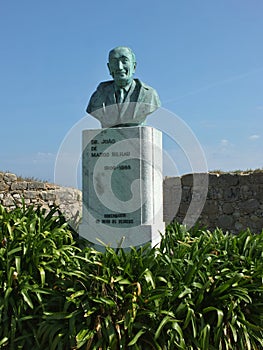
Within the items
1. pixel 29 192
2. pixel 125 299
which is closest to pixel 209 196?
pixel 29 192

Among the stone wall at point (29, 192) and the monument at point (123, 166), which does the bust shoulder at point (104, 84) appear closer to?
the monument at point (123, 166)

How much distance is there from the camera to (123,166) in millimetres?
4762

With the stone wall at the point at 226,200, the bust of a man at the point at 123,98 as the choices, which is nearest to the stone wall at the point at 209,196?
the stone wall at the point at 226,200

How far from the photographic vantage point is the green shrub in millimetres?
3381

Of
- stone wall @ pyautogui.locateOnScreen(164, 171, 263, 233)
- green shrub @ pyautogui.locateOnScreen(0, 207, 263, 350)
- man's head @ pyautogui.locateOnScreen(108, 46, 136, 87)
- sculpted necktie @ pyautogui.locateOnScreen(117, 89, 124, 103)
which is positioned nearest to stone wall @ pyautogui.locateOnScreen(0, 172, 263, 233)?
stone wall @ pyautogui.locateOnScreen(164, 171, 263, 233)

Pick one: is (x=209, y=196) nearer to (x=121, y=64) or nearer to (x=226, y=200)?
(x=226, y=200)

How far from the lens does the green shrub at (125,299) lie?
11.1ft

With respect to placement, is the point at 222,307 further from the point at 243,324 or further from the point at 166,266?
the point at 166,266

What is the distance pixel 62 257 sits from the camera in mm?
4008

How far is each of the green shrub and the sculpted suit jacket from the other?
1554 mm

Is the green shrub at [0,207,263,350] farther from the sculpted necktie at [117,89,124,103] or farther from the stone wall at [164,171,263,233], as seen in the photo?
the stone wall at [164,171,263,233]

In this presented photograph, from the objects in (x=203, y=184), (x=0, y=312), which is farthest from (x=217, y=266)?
(x=203, y=184)

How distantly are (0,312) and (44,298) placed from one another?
363 mm

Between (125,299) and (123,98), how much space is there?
2.29m
